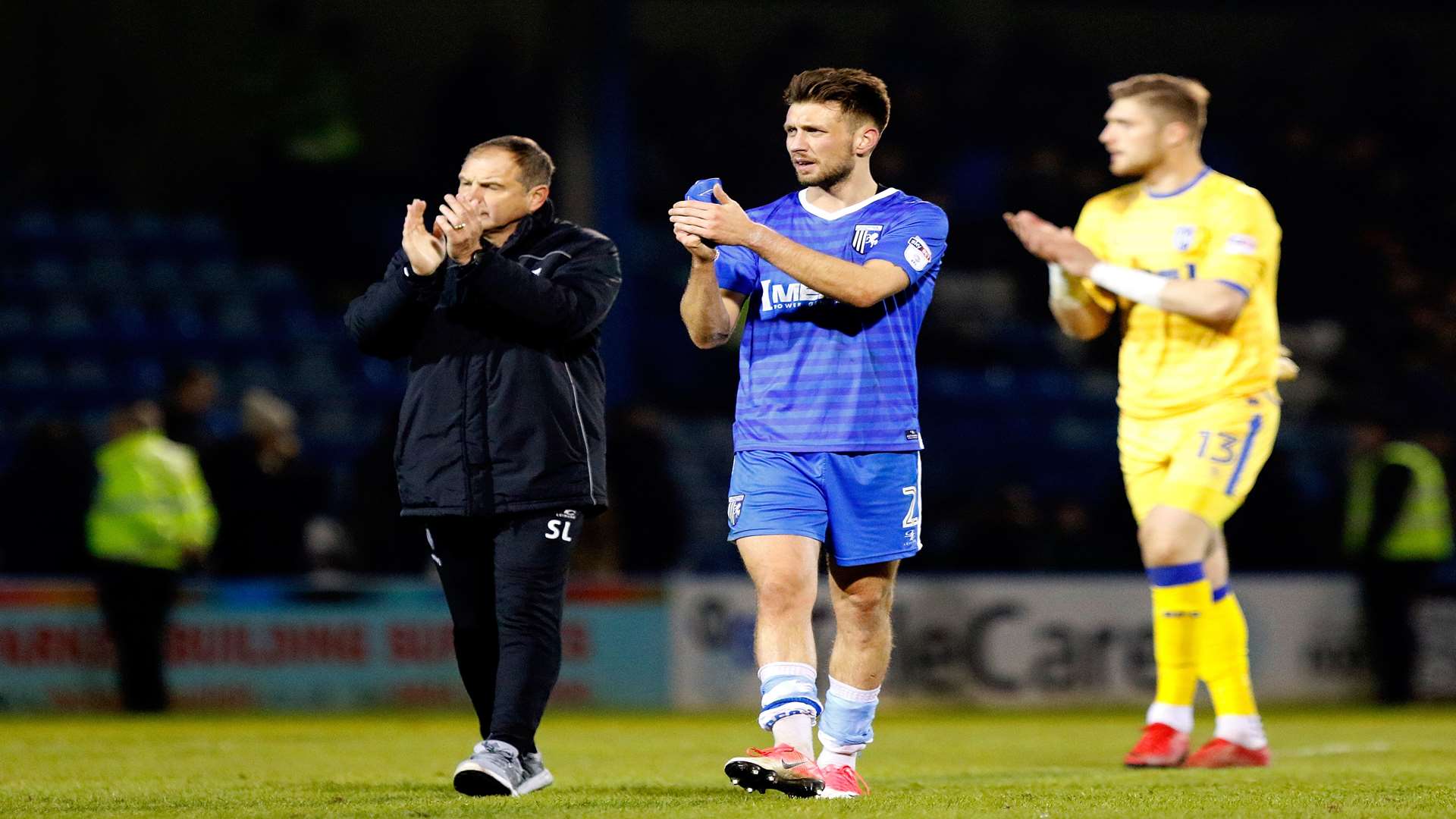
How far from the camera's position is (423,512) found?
5.57 meters

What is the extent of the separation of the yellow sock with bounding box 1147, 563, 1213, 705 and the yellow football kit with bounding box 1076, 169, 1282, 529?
0.74 ft

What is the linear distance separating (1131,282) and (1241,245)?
1.59 ft

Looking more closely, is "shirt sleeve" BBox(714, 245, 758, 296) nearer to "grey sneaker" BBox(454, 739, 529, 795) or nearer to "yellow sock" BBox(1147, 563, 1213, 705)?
"grey sneaker" BBox(454, 739, 529, 795)

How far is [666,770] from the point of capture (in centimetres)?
693

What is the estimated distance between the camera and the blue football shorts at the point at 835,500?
16.8 ft

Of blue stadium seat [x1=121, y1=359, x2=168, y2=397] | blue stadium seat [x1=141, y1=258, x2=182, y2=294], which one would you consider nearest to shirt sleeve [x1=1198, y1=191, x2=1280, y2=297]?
blue stadium seat [x1=121, y1=359, x2=168, y2=397]

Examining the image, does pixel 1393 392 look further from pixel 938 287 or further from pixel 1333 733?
pixel 1333 733

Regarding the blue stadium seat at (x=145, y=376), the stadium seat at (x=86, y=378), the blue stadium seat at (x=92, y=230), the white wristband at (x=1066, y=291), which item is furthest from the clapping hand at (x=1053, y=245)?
the blue stadium seat at (x=92, y=230)

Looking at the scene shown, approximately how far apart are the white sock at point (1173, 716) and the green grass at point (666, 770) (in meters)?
0.26

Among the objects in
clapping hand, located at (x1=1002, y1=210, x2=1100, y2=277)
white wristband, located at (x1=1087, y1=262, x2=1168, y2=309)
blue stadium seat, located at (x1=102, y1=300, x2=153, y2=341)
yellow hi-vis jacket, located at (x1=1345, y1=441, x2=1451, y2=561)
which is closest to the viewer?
clapping hand, located at (x1=1002, y1=210, x2=1100, y2=277)

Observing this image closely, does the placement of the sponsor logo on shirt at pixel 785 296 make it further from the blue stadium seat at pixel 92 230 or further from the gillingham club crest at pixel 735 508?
the blue stadium seat at pixel 92 230

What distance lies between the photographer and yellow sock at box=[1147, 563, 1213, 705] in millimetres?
6727

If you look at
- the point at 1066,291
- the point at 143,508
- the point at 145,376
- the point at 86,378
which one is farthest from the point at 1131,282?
the point at 86,378

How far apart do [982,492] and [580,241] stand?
10771mm
